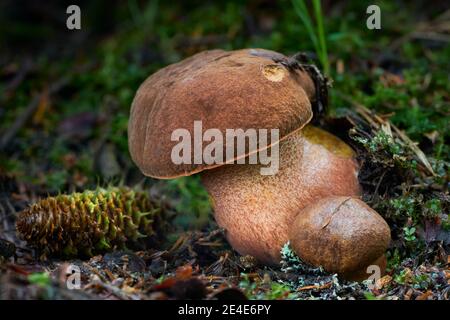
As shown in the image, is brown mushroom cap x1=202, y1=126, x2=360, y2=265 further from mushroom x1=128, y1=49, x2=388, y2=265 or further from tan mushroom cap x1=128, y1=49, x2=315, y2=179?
tan mushroom cap x1=128, y1=49, x2=315, y2=179

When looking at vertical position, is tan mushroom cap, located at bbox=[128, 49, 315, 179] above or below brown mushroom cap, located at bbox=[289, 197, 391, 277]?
above

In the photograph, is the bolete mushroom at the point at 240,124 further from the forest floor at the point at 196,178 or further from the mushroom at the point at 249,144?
the forest floor at the point at 196,178

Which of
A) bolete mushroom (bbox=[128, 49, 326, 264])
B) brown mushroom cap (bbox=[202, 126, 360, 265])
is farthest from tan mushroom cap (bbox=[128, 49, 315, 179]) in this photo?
brown mushroom cap (bbox=[202, 126, 360, 265])

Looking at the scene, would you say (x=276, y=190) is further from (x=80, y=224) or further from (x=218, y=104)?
(x=80, y=224)

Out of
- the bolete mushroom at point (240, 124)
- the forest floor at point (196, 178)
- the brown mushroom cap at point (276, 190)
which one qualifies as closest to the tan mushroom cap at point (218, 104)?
the bolete mushroom at point (240, 124)

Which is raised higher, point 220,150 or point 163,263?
point 220,150

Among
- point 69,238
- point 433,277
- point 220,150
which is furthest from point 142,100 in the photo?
point 433,277

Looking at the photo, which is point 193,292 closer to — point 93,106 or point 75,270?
point 75,270
